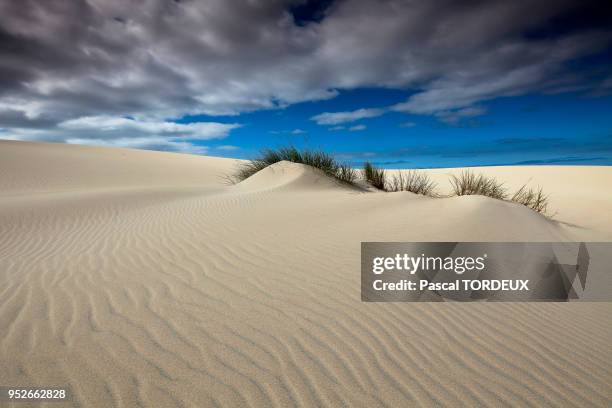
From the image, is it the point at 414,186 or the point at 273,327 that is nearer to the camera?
the point at 273,327

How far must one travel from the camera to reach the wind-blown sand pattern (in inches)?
84.4

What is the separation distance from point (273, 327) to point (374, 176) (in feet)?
32.7

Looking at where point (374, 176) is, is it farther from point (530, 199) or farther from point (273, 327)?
point (273, 327)

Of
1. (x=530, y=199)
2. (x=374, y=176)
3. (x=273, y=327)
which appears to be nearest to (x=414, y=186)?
(x=374, y=176)

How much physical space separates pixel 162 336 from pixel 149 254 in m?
2.28

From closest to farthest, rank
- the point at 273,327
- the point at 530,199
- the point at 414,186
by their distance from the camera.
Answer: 1. the point at 273,327
2. the point at 530,199
3. the point at 414,186

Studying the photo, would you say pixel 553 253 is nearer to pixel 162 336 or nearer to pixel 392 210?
pixel 392 210

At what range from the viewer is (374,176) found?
12.2 metres

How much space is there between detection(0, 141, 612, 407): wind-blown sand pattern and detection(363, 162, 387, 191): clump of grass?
6065 millimetres

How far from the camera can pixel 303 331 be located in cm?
271

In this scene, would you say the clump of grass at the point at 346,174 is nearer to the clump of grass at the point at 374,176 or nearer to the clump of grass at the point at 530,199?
the clump of grass at the point at 374,176

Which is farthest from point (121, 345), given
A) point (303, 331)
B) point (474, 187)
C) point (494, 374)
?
point (474, 187)

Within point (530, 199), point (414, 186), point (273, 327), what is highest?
point (414, 186)

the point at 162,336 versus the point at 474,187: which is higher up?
the point at 474,187
